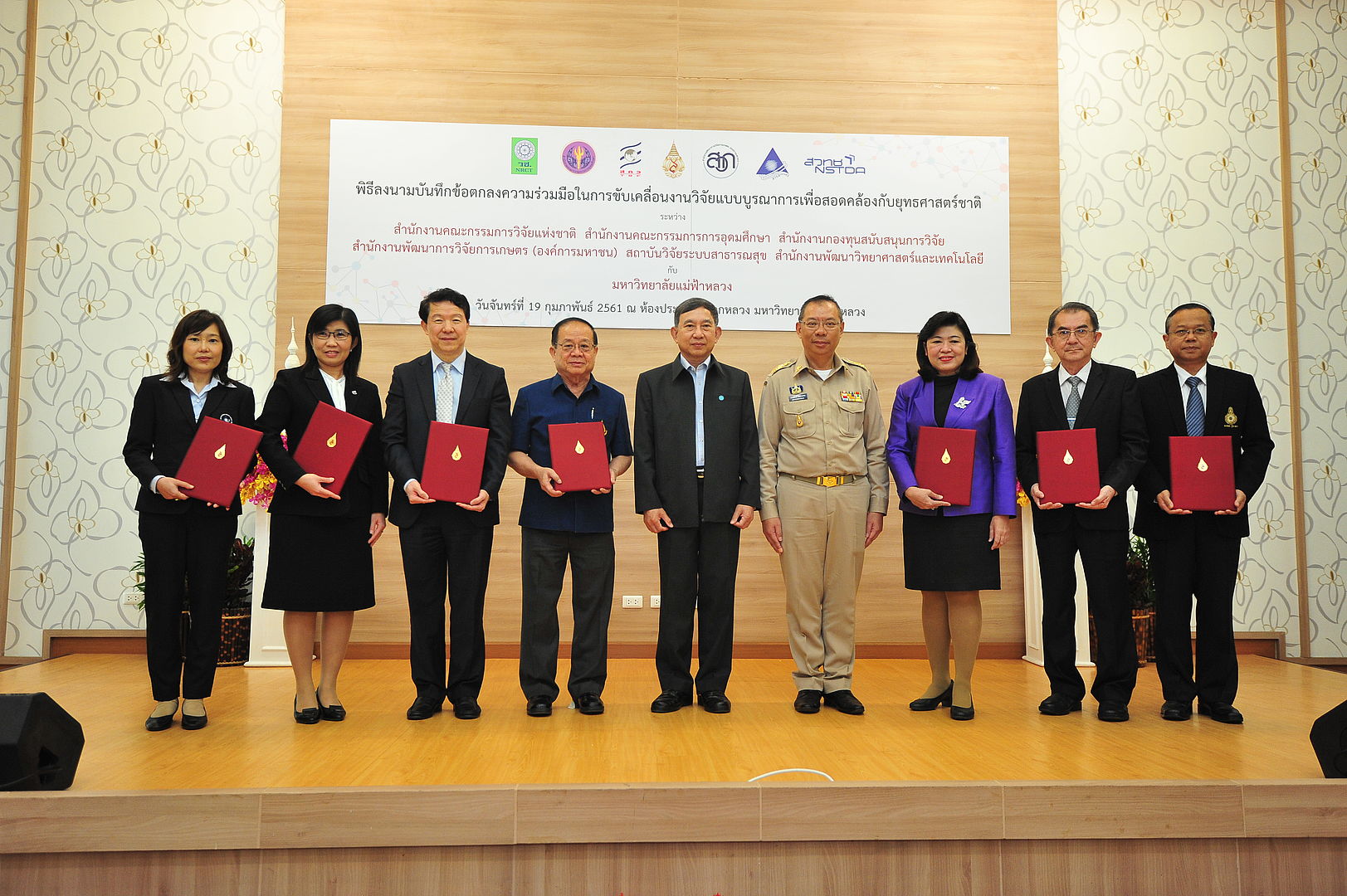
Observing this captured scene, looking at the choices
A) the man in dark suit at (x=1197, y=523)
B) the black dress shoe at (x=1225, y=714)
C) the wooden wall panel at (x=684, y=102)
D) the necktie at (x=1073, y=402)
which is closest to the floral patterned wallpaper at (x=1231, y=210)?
the wooden wall panel at (x=684, y=102)

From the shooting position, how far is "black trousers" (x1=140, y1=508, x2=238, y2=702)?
308 centimetres

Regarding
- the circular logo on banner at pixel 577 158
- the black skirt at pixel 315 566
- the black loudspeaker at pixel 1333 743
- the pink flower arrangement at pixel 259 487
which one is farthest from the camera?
the circular logo on banner at pixel 577 158

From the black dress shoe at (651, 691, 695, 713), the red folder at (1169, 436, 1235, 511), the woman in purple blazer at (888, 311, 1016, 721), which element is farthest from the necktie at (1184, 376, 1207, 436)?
the black dress shoe at (651, 691, 695, 713)

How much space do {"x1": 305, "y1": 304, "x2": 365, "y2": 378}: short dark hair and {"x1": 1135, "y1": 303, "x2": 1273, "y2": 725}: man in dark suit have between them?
9.69 feet

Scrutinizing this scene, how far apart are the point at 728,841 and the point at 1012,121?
4616mm

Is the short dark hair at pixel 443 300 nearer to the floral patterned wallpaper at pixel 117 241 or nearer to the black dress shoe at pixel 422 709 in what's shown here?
the black dress shoe at pixel 422 709

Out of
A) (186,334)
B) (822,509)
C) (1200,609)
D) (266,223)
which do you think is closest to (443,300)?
(186,334)

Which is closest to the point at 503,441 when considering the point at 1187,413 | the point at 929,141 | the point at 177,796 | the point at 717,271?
the point at 177,796

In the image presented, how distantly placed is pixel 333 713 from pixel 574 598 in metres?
0.96

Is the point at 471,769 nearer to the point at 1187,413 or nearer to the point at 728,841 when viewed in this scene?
the point at 728,841

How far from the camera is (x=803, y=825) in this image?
224 centimetres

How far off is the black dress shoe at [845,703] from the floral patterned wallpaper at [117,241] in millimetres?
3621

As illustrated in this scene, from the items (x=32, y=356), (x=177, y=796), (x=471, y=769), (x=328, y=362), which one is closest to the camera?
(x=177, y=796)

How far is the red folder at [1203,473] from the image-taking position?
3.26m
